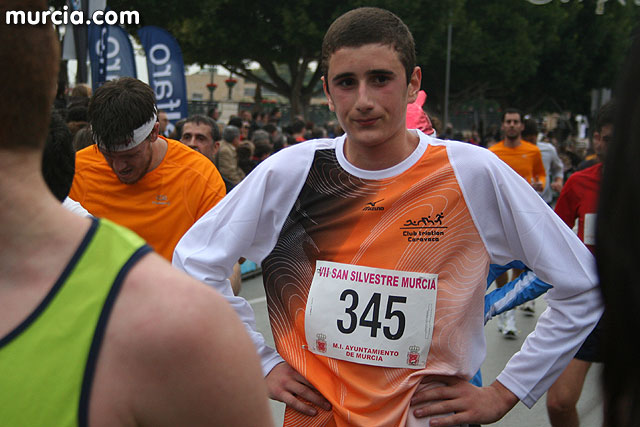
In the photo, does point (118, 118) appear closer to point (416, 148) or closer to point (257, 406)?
point (416, 148)

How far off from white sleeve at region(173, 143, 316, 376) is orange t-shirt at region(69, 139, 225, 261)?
1384mm

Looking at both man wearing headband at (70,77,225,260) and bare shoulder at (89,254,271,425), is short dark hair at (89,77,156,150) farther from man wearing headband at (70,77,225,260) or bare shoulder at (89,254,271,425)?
bare shoulder at (89,254,271,425)

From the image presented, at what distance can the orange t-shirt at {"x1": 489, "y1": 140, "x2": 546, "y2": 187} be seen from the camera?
9.89 meters

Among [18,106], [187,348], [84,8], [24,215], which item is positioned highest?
[84,8]

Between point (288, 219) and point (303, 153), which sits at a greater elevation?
point (303, 153)

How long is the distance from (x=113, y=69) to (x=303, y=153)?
8.81 m

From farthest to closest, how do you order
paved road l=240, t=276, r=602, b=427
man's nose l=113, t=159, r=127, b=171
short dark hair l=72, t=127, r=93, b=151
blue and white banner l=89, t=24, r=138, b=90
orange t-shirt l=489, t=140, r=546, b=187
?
blue and white banner l=89, t=24, r=138, b=90 < orange t-shirt l=489, t=140, r=546, b=187 < short dark hair l=72, t=127, r=93, b=151 < paved road l=240, t=276, r=602, b=427 < man's nose l=113, t=159, r=127, b=171

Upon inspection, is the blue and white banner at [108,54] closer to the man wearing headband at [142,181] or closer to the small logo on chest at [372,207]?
the man wearing headband at [142,181]

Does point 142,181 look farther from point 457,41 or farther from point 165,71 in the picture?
point 457,41

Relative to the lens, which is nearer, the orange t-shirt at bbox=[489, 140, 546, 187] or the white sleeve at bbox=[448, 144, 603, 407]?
the white sleeve at bbox=[448, 144, 603, 407]

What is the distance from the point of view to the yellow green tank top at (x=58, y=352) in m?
0.99

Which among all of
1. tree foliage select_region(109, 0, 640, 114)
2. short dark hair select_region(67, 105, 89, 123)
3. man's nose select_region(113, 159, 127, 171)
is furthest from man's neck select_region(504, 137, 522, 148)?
tree foliage select_region(109, 0, 640, 114)

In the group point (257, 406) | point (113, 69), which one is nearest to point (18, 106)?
point (257, 406)

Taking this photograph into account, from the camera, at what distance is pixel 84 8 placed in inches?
438
